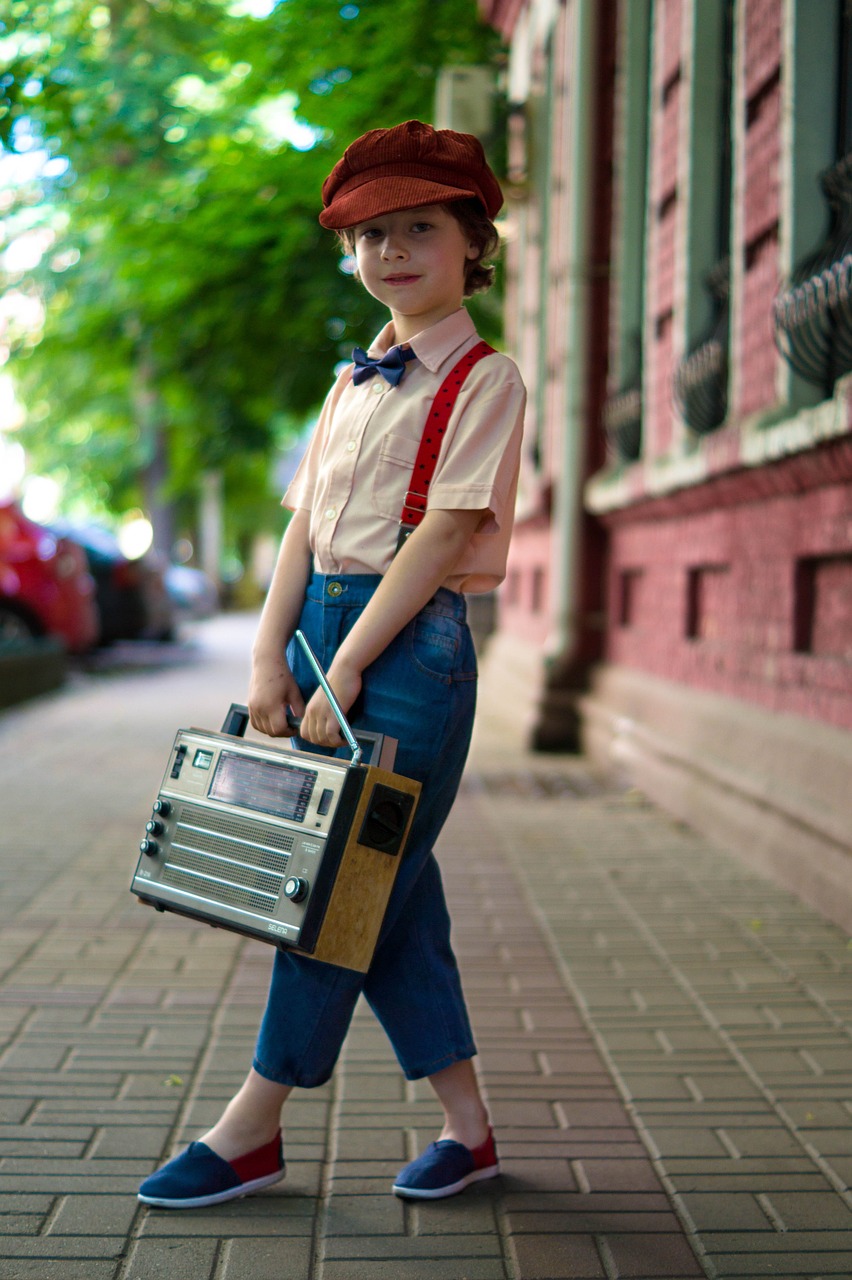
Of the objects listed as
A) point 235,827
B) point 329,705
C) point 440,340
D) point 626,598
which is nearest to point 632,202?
point 626,598

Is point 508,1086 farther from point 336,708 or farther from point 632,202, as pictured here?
point 632,202

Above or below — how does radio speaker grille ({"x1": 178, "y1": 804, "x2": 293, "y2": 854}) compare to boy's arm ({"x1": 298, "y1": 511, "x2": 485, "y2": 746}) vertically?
below

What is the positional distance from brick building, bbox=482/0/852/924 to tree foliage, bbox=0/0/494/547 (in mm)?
1508

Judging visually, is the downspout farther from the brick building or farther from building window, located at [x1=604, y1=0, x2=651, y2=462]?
building window, located at [x1=604, y1=0, x2=651, y2=462]

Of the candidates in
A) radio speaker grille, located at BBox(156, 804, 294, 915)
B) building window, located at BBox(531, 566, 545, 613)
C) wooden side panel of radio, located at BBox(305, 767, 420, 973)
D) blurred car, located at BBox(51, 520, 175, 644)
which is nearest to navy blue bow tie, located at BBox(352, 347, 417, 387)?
wooden side panel of radio, located at BBox(305, 767, 420, 973)

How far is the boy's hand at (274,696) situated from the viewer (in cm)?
259

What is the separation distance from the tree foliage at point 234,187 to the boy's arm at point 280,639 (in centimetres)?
831

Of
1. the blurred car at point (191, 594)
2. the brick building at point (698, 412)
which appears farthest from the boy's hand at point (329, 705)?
the blurred car at point (191, 594)

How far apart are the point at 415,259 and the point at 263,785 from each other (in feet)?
3.28

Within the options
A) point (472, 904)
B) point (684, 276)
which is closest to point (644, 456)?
point (684, 276)

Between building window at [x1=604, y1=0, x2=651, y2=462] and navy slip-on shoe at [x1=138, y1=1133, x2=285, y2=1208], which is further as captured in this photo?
building window at [x1=604, y1=0, x2=651, y2=462]

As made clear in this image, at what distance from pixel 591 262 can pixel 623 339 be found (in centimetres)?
100

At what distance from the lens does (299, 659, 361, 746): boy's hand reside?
2.46 metres

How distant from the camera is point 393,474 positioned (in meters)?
2.52
